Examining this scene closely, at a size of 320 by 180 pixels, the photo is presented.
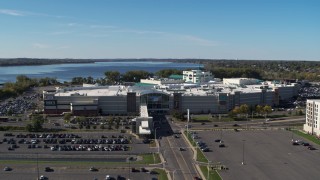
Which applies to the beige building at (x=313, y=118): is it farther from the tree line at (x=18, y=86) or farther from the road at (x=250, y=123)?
the tree line at (x=18, y=86)

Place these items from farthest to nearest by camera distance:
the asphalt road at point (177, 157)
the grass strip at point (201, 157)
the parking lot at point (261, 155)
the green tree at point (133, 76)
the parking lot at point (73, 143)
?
the green tree at point (133, 76) → the parking lot at point (73, 143) → the grass strip at point (201, 157) → the parking lot at point (261, 155) → the asphalt road at point (177, 157)

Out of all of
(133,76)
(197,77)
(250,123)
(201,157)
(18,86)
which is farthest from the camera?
(133,76)

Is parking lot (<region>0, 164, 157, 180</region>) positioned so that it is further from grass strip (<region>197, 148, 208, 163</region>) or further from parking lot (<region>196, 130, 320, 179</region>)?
parking lot (<region>196, 130, 320, 179</region>)

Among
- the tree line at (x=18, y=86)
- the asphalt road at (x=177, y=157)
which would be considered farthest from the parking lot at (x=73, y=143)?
the tree line at (x=18, y=86)

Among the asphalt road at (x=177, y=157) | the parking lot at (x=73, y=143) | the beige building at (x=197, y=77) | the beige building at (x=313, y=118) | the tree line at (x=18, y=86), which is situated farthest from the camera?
the beige building at (x=197, y=77)

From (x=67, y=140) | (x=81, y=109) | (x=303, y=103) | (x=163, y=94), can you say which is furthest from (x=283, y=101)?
(x=67, y=140)

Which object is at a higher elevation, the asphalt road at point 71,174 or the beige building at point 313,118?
the beige building at point 313,118

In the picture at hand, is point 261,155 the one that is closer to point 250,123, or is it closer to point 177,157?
point 177,157

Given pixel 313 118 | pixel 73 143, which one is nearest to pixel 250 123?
pixel 313 118
